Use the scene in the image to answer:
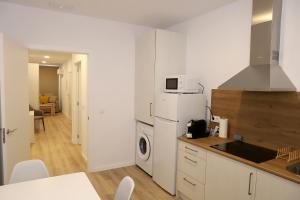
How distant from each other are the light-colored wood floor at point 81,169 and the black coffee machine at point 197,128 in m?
0.94

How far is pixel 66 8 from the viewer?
2.94m

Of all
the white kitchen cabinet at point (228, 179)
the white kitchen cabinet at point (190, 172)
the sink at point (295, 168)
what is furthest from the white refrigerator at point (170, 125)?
the sink at point (295, 168)

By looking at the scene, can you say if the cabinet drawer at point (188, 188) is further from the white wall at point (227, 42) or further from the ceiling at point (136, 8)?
the ceiling at point (136, 8)

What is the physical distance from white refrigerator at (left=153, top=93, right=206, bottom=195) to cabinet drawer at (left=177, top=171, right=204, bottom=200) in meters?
0.10

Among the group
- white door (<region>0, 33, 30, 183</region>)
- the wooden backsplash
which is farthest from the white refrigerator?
white door (<region>0, 33, 30, 183</region>)

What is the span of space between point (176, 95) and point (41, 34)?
2.18m

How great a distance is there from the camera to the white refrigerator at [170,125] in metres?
2.71

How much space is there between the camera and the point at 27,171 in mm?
1811

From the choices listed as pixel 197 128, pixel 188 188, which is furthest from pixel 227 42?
pixel 188 188

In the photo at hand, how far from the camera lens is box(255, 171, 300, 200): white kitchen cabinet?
1.52 metres

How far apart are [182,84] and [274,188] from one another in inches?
62.0

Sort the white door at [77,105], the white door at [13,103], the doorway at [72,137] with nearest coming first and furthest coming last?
the white door at [13,103], the doorway at [72,137], the white door at [77,105]

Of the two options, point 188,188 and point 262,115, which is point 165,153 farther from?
point 262,115

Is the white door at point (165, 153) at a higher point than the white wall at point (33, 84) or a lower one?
lower
